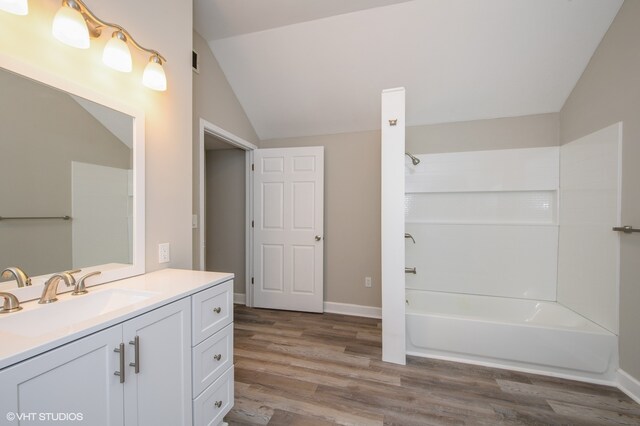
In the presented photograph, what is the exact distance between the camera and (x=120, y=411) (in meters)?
0.86

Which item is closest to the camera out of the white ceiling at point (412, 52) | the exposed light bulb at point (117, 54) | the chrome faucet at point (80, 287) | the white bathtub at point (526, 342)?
the chrome faucet at point (80, 287)

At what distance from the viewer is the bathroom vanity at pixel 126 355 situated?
67 cm

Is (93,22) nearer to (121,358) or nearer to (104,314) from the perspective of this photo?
(104,314)

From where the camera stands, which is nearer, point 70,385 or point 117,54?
point 70,385

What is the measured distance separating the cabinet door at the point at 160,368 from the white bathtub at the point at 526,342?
1715mm

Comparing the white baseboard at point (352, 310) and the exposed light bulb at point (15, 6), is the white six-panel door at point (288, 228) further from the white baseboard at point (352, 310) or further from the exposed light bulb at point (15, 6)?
the exposed light bulb at point (15, 6)

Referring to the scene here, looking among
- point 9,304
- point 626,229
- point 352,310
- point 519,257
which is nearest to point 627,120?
point 626,229

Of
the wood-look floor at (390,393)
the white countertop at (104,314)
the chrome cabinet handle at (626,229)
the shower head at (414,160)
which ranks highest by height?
the shower head at (414,160)

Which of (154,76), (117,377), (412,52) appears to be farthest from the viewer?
(412,52)

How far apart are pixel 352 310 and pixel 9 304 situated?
9.07ft

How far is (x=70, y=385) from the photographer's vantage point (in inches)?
28.9

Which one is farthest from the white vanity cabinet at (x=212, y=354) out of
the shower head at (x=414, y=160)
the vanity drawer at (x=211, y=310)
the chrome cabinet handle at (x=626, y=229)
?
the chrome cabinet handle at (x=626, y=229)

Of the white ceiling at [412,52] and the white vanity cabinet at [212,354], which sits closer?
the white vanity cabinet at [212,354]

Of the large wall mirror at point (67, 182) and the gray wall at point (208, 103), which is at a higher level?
the gray wall at point (208, 103)
